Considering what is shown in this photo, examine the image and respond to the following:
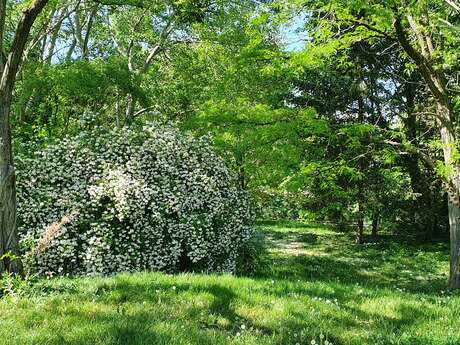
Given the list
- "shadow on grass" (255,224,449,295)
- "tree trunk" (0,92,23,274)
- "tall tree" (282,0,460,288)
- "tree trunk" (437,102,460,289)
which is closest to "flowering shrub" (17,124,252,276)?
"shadow on grass" (255,224,449,295)

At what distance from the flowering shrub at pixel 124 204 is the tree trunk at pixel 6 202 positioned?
2790 millimetres

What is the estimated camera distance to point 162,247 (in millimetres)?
10055

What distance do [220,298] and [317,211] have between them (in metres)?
15.6

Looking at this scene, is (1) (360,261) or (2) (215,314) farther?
(1) (360,261)

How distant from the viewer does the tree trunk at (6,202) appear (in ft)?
19.7

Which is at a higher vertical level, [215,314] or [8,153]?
[8,153]

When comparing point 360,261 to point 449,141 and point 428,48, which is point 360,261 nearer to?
point 449,141

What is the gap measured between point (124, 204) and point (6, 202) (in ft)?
11.6

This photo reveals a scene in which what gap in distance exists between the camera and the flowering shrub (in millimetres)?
9469

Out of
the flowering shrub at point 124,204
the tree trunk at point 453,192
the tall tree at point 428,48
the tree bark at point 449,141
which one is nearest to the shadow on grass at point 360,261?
the tree trunk at point 453,192

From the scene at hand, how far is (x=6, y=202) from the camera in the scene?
606 cm

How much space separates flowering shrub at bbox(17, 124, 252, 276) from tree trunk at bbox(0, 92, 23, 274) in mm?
2790

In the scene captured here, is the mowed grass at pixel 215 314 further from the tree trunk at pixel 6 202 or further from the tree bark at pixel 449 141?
the tree bark at pixel 449 141

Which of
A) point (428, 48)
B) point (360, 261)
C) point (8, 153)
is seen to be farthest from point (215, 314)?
point (360, 261)
